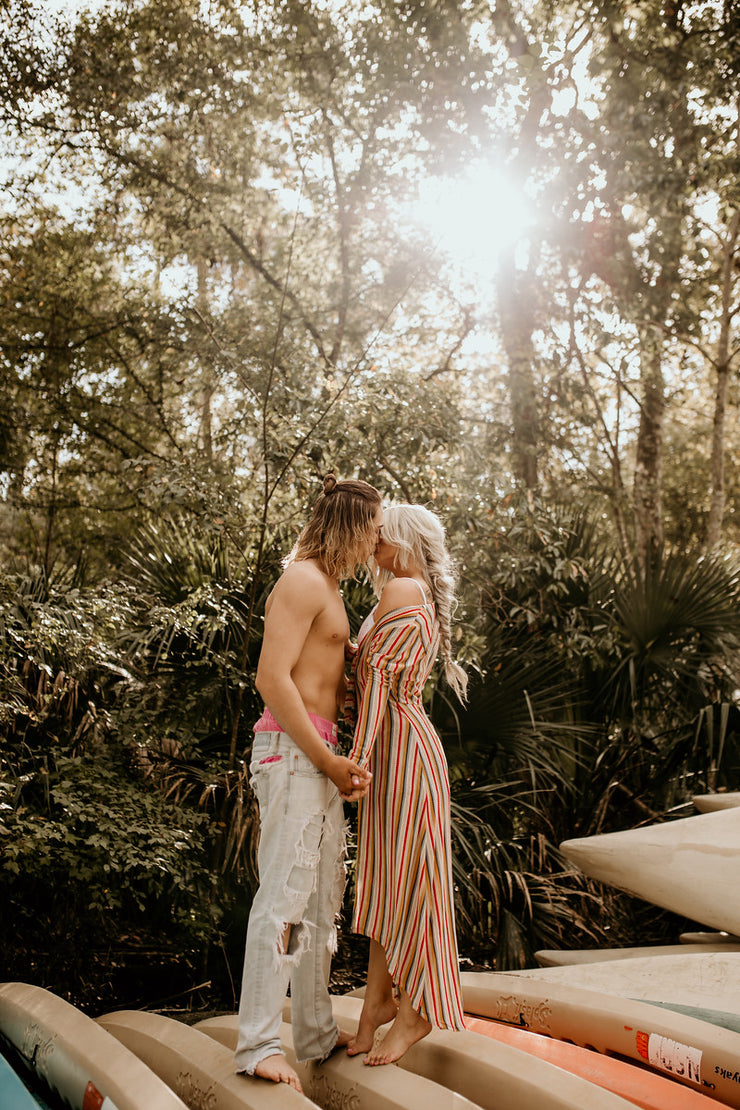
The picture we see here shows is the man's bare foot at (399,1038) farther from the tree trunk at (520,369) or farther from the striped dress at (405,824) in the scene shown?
the tree trunk at (520,369)

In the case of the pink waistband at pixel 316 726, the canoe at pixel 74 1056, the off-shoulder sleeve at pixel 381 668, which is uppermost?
the off-shoulder sleeve at pixel 381 668

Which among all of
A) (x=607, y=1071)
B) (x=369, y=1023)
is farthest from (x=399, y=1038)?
(x=607, y=1071)

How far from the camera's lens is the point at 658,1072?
310 centimetres

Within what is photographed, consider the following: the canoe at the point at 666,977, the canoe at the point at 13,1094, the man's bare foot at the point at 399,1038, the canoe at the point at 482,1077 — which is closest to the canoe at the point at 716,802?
the canoe at the point at 666,977

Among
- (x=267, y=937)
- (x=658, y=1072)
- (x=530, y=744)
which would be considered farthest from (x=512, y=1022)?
(x=530, y=744)

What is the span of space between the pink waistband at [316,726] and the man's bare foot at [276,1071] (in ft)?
2.91

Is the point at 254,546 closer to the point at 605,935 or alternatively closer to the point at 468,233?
the point at 605,935

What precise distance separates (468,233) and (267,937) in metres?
9.43

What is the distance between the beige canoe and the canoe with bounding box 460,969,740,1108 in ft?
1.84

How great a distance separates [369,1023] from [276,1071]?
1.49 ft

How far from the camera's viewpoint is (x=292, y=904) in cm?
266

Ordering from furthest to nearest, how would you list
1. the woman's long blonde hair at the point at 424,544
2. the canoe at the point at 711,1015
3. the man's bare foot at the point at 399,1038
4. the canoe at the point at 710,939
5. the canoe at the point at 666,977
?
the canoe at the point at 710,939 < the canoe at the point at 666,977 < the canoe at the point at 711,1015 < the woman's long blonde hair at the point at 424,544 < the man's bare foot at the point at 399,1038

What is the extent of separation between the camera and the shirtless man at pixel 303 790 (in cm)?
262

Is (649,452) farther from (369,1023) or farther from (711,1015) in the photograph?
(369,1023)
